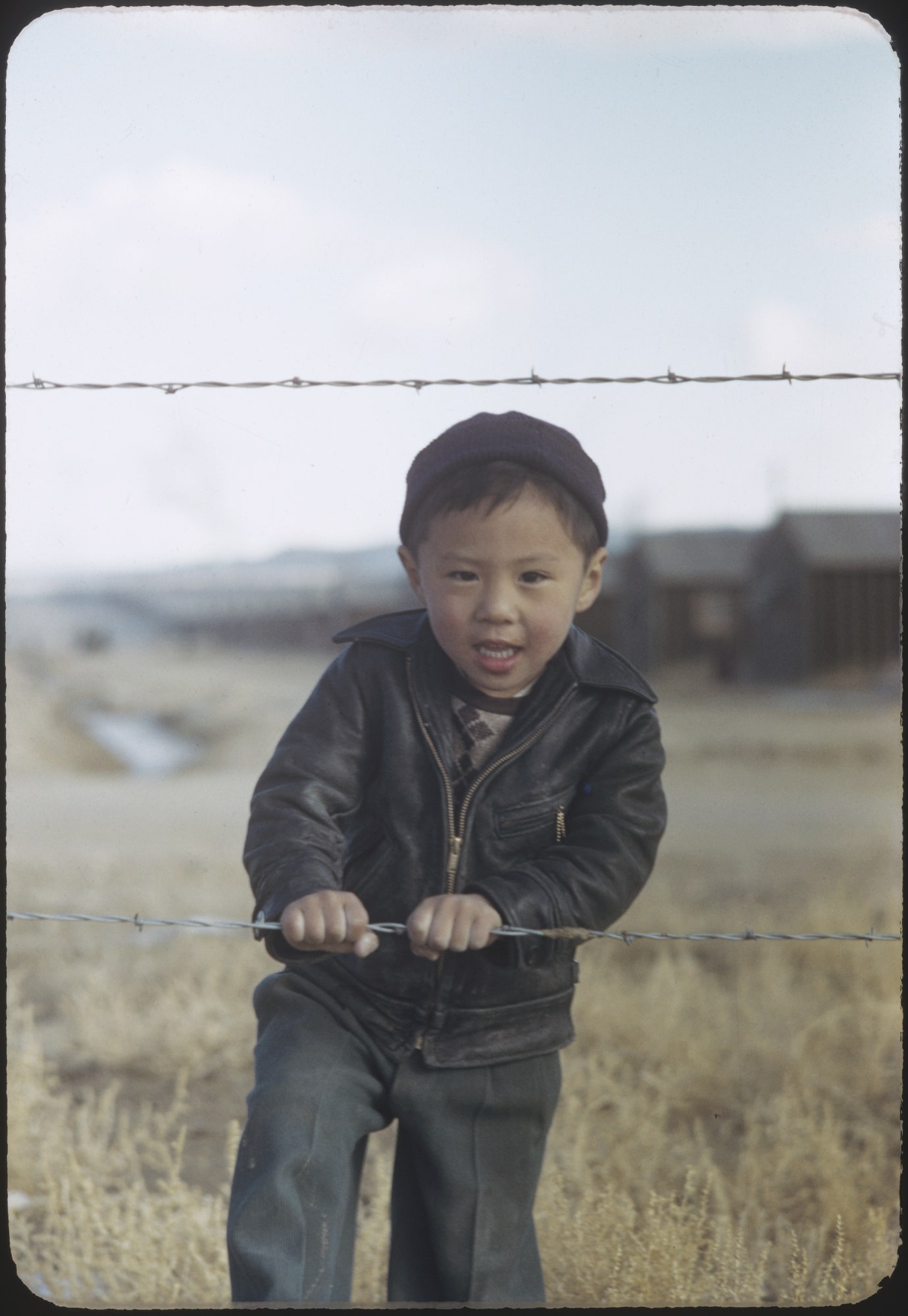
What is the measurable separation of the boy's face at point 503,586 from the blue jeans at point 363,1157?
1.87ft

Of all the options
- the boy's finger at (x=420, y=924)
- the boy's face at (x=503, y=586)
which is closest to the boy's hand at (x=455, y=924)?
the boy's finger at (x=420, y=924)

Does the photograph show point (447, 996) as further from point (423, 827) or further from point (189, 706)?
point (189, 706)

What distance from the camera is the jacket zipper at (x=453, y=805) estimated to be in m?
1.86

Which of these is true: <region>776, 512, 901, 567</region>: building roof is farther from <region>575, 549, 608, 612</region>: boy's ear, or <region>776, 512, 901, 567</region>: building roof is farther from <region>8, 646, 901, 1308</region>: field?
<region>575, 549, 608, 612</region>: boy's ear

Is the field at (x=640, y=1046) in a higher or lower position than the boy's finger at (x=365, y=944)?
lower

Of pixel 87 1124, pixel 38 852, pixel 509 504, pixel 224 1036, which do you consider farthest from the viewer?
pixel 38 852

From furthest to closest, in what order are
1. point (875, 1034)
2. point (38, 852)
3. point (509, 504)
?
point (38, 852) → point (875, 1034) → point (509, 504)

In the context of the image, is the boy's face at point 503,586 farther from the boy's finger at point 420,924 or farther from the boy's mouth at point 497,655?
the boy's finger at point 420,924

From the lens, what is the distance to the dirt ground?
272 cm

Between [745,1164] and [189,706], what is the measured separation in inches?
86.5

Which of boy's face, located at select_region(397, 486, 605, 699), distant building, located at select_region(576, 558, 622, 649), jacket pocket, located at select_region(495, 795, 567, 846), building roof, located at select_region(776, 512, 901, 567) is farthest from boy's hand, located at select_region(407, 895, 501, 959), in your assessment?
building roof, located at select_region(776, 512, 901, 567)

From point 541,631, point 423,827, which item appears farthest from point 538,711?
point 423,827

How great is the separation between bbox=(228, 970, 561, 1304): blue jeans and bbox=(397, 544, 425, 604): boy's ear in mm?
630

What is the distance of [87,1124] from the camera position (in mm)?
2963
